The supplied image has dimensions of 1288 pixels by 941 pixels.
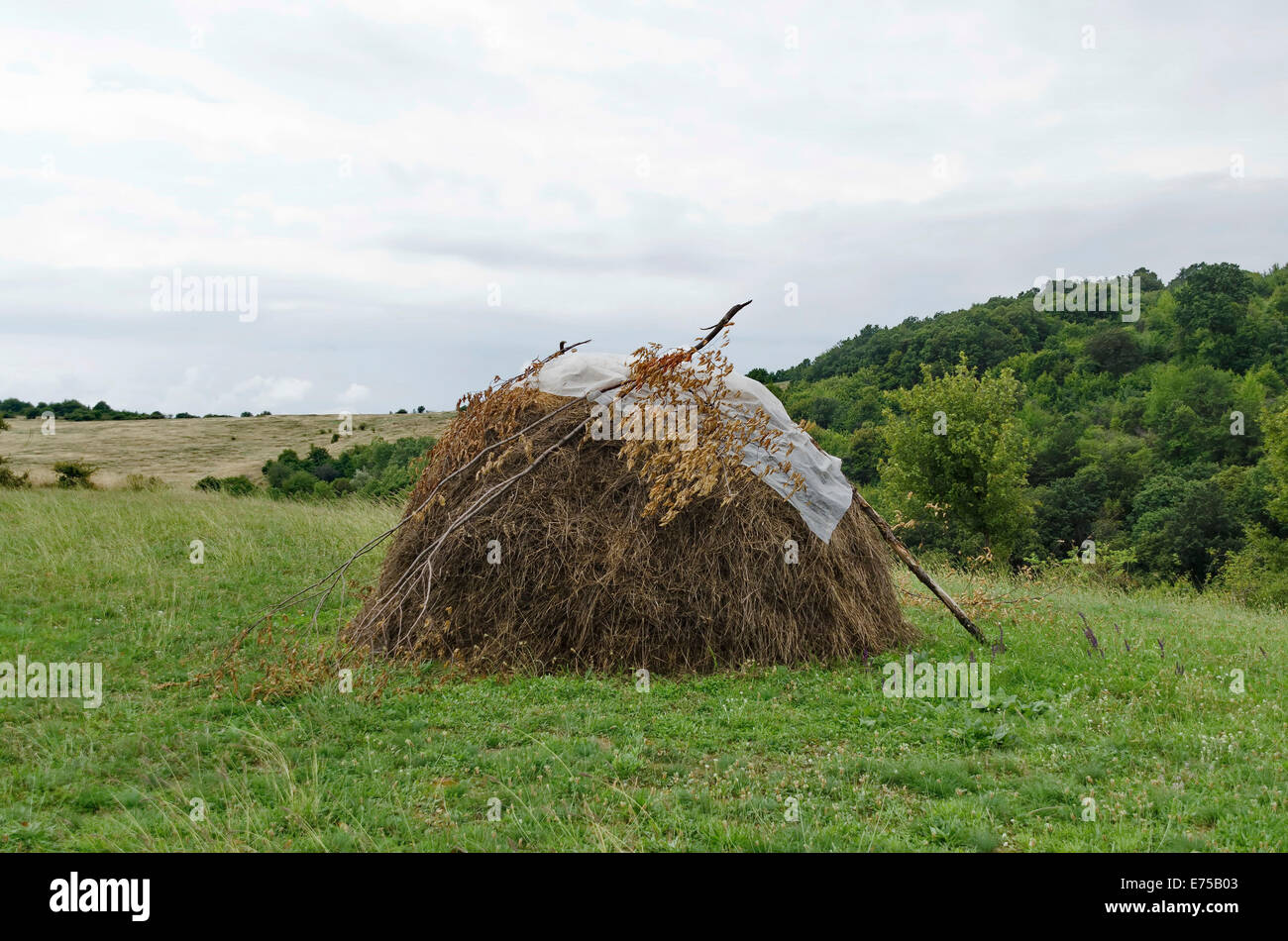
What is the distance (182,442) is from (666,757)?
128ft

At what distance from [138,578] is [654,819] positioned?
10155 mm

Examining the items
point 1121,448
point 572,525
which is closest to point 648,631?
point 572,525

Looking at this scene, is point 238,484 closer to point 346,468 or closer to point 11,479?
point 11,479

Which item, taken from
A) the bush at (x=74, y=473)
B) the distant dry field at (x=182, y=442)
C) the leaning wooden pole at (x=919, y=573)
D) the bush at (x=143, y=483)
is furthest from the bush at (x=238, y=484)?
the leaning wooden pole at (x=919, y=573)

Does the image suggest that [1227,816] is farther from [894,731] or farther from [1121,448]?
[1121,448]

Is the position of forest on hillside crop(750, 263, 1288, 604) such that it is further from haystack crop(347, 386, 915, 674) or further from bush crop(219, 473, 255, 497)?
bush crop(219, 473, 255, 497)

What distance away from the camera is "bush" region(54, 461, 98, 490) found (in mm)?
20703

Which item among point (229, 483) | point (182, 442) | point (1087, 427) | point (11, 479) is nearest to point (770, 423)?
point (11, 479)

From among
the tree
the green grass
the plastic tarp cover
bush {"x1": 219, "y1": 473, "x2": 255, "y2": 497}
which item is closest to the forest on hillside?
the tree

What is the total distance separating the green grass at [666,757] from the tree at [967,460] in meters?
27.7

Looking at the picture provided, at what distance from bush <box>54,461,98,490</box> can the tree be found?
29882mm

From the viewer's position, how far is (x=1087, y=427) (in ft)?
181

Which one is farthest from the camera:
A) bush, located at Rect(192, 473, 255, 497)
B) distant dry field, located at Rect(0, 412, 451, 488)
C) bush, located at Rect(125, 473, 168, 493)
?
bush, located at Rect(192, 473, 255, 497)
